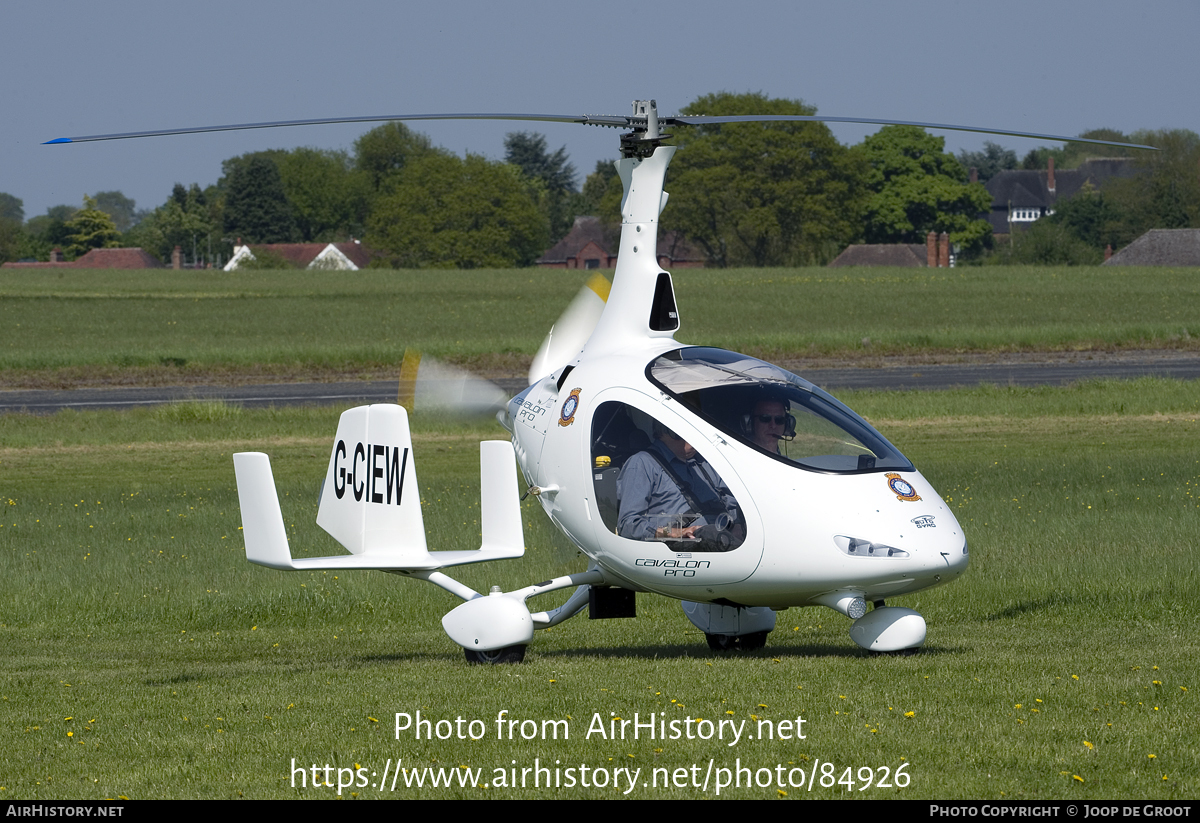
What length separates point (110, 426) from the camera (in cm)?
2891

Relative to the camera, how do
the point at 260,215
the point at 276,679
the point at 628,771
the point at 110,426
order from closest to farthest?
the point at 628,771
the point at 276,679
the point at 110,426
the point at 260,215

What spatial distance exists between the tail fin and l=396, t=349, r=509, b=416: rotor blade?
4.90 feet

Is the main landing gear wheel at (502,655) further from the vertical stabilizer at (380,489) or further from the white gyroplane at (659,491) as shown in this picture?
the vertical stabilizer at (380,489)

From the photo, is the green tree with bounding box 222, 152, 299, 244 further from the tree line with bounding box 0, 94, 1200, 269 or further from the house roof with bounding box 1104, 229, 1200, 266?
the house roof with bounding box 1104, 229, 1200, 266

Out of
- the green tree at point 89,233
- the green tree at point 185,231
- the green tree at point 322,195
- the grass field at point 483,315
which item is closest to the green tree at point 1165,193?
the grass field at point 483,315

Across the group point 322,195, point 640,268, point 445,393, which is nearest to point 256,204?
point 322,195

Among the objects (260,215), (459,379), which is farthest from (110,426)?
(260,215)

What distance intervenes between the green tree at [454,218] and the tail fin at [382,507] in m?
112

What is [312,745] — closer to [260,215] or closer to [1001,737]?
[1001,737]

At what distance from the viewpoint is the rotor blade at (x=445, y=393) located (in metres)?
11.4

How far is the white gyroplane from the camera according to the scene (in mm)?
8469

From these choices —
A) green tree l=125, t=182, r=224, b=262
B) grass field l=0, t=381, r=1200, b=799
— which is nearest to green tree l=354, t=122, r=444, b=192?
green tree l=125, t=182, r=224, b=262

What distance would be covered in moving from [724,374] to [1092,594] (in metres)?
5.42

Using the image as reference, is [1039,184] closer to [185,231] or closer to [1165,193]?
[1165,193]
